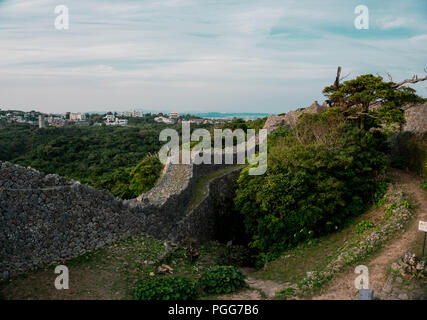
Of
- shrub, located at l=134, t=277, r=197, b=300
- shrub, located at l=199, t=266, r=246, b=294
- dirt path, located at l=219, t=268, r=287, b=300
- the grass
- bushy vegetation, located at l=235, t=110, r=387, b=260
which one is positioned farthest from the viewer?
bushy vegetation, located at l=235, t=110, r=387, b=260

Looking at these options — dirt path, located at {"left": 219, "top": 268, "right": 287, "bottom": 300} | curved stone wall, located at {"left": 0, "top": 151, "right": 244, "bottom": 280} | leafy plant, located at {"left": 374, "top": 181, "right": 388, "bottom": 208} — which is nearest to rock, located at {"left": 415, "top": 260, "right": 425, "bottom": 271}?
dirt path, located at {"left": 219, "top": 268, "right": 287, "bottom": 300}

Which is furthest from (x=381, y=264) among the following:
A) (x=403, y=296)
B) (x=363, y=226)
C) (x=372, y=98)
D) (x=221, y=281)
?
(x=372, y=98)

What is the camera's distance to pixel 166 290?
6926mm

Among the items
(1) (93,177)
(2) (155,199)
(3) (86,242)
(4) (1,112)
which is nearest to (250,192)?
(2) (155,199)

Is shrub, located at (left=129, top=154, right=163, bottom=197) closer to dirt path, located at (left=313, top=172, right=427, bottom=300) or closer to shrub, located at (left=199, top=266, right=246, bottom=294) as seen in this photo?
shrub, located at (left=199, top=266, right=246, bottom=294)

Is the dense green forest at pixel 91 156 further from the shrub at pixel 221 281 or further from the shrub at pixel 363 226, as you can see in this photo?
the shrub at pixel 363 226

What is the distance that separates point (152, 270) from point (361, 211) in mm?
7435

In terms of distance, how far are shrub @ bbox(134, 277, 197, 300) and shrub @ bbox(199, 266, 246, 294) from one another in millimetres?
340

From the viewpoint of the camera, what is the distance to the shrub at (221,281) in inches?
297

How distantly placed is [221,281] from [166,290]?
1371 millimetres

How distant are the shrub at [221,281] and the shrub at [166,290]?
1.11 feet

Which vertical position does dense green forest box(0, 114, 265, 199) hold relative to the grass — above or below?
above

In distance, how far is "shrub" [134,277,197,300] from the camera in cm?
684

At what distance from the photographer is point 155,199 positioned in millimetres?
11547
